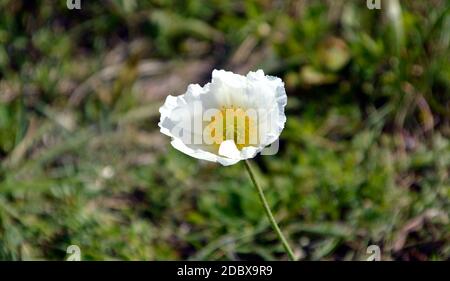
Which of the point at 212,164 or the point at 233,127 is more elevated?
the point at 233,127

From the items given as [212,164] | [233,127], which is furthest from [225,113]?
[212,164]

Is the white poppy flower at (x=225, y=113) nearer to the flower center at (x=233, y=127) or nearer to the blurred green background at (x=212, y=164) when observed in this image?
the flower center at (x=233, y=127)

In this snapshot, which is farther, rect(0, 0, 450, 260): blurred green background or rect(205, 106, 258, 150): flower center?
rect(0, 0, 450, 260): blurred green background

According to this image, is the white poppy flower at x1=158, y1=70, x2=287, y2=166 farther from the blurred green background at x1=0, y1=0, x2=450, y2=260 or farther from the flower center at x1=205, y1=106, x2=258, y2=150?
the blurred green background at x1=0, y1=0, x2=450, y2=260

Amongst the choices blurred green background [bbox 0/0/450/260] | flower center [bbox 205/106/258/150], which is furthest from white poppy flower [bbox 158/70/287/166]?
blurred green background [bbox 0/0/450/260]

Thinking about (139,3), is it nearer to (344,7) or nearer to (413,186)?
(344,7)

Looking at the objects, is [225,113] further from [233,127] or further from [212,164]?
[212,164]

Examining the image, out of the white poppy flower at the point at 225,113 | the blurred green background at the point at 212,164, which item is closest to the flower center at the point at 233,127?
the white poppy flower at the point at 225,113
